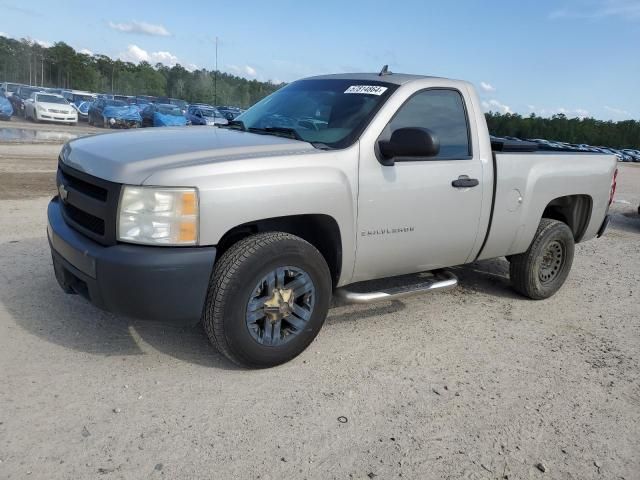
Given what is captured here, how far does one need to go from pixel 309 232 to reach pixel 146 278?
1225mm

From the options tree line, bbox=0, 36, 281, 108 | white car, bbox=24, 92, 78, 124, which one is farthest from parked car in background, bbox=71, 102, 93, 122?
tree line, bbox=0, 36, 281, 108

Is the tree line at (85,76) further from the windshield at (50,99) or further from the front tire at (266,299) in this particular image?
the front tire at (266,299)

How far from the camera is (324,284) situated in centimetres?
356

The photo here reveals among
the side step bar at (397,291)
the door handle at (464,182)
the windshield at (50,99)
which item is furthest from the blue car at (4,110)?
the door handle at (464,182)

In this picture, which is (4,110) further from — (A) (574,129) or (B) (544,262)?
(A) (574,129)

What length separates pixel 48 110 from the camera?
89.0 feet

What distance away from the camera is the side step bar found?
3797 mm

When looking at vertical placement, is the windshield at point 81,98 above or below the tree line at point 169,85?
below

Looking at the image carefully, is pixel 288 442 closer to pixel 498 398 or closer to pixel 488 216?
pixel 498 398

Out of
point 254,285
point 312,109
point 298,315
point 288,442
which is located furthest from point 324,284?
point 312,109

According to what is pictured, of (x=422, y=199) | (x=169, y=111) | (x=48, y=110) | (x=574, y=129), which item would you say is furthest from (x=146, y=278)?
(x=574, y=129)

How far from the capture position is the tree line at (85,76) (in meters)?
84.9

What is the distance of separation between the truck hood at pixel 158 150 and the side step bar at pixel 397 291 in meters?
1.03

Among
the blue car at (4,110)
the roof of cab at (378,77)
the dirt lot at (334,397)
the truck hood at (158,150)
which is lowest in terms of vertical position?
the dirt lot at (334,397)
